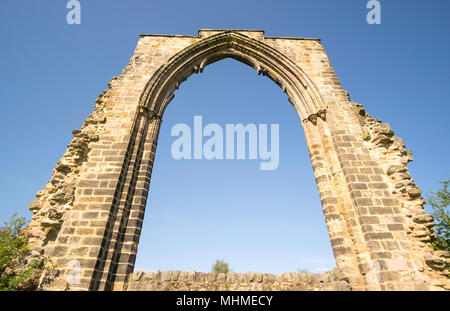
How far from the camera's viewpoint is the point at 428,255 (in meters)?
4.66

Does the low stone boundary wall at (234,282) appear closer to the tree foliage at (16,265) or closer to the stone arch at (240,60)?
the tree foliage at (16,265)

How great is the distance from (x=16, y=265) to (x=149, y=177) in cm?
295

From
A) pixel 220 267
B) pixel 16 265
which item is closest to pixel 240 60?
pixel 16 265

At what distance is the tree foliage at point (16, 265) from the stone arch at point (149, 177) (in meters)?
0.22

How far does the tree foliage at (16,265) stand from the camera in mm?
4098

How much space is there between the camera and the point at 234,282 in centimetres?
482

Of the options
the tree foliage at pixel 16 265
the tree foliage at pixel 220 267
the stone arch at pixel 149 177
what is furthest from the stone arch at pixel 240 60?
the tree foliage at pixel 220 267

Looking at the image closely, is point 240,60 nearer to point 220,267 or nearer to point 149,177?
point 149,177

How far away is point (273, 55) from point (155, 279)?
7.84 meters

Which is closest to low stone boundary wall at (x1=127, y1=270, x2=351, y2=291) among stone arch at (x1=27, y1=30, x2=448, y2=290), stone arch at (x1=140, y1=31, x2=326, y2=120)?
stone arch at (x1=27, y1=30, x2=448, y2=290)
